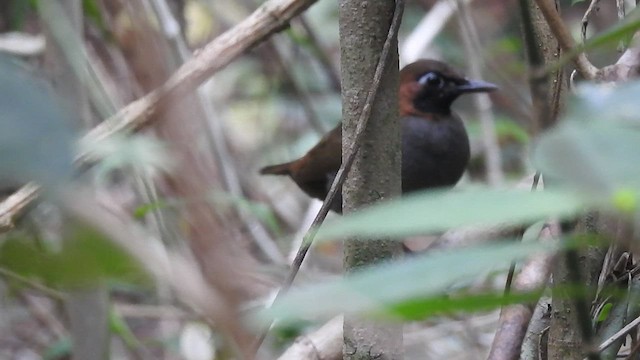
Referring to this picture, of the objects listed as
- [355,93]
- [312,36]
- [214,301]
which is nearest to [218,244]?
[214,301]

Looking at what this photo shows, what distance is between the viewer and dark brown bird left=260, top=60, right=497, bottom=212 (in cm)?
280

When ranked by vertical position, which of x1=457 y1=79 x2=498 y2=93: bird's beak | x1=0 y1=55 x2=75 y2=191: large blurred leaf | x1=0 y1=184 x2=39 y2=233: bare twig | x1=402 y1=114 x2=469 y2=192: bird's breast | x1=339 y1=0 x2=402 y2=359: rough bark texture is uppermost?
x1=0 y1=55 x2=75 y2=191: large blurred leaf

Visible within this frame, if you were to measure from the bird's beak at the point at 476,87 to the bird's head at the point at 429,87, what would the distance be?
3cm

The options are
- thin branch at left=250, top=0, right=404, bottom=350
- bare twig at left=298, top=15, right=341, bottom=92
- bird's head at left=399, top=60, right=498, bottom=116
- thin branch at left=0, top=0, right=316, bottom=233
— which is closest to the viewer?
thin branch at left=250, top=0, right=404, bottom=350

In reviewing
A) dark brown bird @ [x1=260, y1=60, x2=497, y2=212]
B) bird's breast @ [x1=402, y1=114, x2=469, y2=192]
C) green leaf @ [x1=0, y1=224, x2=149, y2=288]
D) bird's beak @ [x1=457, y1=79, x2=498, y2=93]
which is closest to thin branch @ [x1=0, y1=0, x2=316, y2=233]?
green leaf @ [x1=0, y1=224, x2=149, y2=288]

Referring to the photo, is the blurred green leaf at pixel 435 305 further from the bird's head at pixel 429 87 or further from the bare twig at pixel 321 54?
the bird's head at pixel 429 87

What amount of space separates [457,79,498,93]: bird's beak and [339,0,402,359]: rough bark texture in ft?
6.33

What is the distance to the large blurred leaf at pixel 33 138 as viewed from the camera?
352 mm

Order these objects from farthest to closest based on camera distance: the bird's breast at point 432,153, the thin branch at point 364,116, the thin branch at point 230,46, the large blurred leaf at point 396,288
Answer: the bird's breast at point 432,153, the thin branch at point 230,46, the thin branch at point 364,116, the large blurred leaf at point 396,288

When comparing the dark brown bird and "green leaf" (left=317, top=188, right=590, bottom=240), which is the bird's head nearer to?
the dark brown bird

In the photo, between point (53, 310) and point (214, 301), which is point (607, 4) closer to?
point (53, 310)

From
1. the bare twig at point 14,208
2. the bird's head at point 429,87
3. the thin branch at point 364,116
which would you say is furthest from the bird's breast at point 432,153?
the thin branch at point 364,116

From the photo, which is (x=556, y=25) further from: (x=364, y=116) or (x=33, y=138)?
(x=33, y=138)

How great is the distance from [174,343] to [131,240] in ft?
6.42
